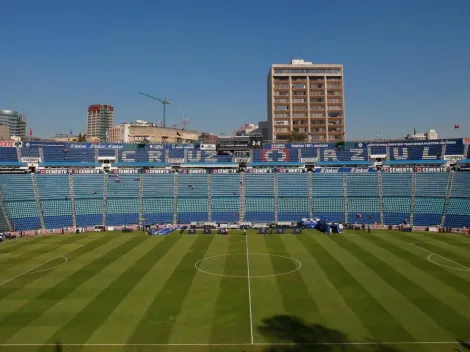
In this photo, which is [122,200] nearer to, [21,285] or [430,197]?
[21,285]

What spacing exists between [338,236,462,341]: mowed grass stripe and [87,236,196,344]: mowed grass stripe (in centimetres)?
1930

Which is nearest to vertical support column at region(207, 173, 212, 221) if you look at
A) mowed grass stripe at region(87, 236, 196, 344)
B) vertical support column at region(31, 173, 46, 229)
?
mowed grass stripe at region(87, 236, 196, 344)

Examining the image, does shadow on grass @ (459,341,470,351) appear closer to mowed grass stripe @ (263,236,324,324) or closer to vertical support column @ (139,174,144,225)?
mowed grass stripe @ (263,236,324,324)

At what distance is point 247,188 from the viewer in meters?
78.6

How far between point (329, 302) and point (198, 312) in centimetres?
1036

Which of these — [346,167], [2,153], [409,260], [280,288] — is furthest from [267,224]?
[2,153]

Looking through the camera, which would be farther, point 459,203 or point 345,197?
point 345,197

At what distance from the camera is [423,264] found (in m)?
41.1

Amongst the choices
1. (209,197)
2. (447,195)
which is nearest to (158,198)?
(209,197)

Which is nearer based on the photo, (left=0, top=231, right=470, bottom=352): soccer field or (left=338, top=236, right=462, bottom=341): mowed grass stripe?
(left=0, top=231, right=470, bottom=352): soccer field

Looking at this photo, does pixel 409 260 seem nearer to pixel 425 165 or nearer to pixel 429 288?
pixel 429 288

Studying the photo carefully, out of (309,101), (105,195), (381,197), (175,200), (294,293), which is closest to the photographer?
(294,293)

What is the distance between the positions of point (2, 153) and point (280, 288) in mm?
67650

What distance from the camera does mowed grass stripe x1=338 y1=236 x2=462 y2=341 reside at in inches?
998
